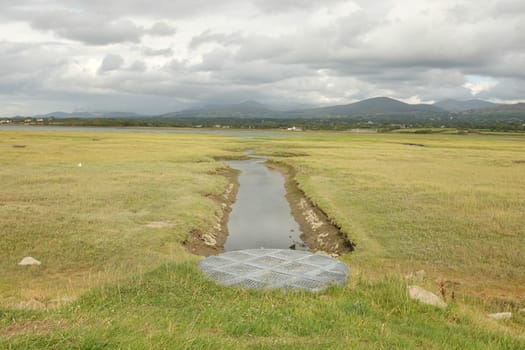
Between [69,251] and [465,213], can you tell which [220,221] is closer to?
[69,251]

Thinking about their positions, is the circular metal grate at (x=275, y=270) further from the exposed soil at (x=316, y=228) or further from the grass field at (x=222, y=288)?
the exposed soil at (x=316, y=228)

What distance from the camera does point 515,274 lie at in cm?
1706

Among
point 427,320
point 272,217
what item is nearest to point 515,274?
point 427,320

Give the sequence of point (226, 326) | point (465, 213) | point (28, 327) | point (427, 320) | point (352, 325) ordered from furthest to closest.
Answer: point (465, 213), point (427, 320), point (352, 325), point (226, 326), point (28, 327)

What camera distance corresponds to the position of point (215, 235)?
24.5 meters

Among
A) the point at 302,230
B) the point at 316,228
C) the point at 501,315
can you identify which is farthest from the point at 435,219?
the point at 501,315

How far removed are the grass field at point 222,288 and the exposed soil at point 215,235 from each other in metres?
0.73

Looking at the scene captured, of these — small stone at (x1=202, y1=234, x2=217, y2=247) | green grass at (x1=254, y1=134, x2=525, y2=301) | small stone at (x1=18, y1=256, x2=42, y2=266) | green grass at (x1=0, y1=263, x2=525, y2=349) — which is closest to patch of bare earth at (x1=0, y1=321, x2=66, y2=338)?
green grass at (x1=0, y1=263, x2=525, y2=349)

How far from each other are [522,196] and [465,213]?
27.4 ft

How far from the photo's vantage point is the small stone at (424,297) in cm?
1102

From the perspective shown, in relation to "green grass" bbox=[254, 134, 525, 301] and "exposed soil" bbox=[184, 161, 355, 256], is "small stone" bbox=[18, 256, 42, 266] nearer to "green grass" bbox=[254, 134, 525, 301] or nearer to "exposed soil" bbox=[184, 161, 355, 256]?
"exposed soil" bbox=[184, 161, 355, 256]

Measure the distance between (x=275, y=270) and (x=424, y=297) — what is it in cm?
442

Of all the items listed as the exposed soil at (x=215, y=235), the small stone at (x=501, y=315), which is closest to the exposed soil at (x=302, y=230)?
the exposed soil at (x=215, y=235)

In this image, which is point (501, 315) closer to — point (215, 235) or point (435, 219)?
point (435, 219)
